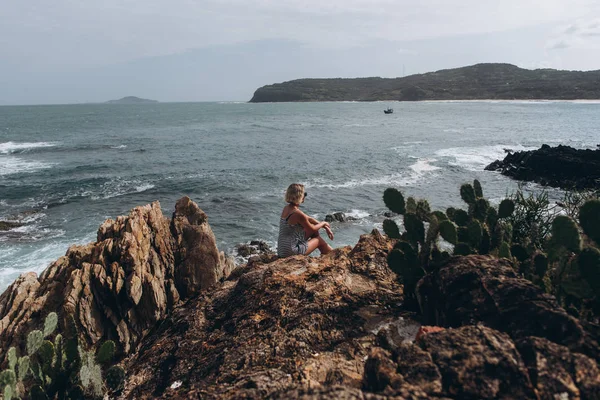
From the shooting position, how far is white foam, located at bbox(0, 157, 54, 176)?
107 ft

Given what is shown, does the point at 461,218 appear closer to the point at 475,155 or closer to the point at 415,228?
the point at 415,228

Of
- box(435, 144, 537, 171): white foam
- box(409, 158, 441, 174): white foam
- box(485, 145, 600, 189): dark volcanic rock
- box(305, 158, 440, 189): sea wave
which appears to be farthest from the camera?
box(435, 144, 537, 171): white foam

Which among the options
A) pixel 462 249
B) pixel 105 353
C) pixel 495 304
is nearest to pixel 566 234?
pixel 462 249

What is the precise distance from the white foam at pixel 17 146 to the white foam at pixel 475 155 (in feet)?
158

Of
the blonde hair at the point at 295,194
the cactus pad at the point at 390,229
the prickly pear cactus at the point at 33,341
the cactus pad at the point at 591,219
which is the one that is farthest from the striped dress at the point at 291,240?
the cactus pad at the point at 591,219

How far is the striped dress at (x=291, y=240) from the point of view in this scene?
7.68 m

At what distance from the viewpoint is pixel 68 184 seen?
92.8ft

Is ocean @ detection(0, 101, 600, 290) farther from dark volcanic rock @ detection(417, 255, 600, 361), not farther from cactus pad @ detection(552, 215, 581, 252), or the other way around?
dark volcanic rock @ detection(417, 255, 600, 361)

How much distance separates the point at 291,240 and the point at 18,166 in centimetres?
3753

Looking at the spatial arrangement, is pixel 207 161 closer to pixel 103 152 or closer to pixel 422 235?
pixel 103 152

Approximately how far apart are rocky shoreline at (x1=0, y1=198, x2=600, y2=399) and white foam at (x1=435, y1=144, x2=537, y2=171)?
30.5 m

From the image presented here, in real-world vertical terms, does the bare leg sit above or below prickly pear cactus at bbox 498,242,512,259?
below

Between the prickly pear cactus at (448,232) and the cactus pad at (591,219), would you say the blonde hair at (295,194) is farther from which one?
the cactus pad at (591,219)

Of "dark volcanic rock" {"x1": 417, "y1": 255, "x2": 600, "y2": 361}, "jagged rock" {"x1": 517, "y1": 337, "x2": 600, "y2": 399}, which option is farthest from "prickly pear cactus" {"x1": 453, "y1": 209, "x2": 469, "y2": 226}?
"jagged rock" {"x1": 517, "y1": 337, "x2": 600, "y2": 399}
